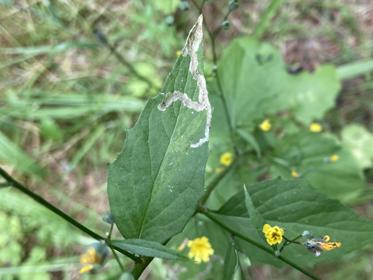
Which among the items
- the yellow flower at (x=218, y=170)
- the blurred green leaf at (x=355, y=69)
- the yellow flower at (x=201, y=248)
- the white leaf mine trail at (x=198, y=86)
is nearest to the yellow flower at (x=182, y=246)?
the yellow flower at (x=201, y=248)

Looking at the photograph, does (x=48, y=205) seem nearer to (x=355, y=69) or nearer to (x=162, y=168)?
(x=162, y=168)

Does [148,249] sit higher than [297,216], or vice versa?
[297,216]

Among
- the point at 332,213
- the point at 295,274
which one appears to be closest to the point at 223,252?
the point at 332,213

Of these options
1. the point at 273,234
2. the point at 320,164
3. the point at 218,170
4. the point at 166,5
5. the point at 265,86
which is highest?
the point at 166,5

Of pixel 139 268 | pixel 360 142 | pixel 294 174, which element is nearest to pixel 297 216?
pixel 139 268

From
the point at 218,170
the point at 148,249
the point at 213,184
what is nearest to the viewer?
the point at 148,249

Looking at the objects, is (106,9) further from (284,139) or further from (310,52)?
(284,139)

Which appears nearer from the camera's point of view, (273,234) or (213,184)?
(273,234)
